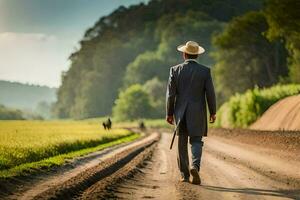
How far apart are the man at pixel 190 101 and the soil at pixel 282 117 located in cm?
2074

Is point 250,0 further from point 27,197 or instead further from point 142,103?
point 27,197

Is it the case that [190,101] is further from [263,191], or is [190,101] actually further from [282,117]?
Answer: [282,117]

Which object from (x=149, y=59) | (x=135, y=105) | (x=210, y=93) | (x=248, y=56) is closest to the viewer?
(x=210, y=93)

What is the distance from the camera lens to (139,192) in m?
8.55

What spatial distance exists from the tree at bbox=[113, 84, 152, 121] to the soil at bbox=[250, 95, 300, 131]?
Answer: 276 feet

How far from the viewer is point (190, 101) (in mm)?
10312

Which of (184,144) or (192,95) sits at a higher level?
(192,95)

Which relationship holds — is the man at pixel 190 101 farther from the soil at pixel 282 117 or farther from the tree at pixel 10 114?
the tree at pixel 10 114

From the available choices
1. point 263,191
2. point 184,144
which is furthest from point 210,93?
point 263,191

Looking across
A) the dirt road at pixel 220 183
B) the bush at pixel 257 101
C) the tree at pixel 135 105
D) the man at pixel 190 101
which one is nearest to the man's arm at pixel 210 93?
the man at pixel 190 101

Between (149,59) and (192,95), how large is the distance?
455 ft

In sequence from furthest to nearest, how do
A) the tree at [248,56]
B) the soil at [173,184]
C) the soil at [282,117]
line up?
1. the tree at [248,56]
2. the soil at [282,117]
3. the soil at [173,184]

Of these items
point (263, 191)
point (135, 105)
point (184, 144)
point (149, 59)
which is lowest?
point (263, 191)

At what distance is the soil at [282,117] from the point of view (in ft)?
105
